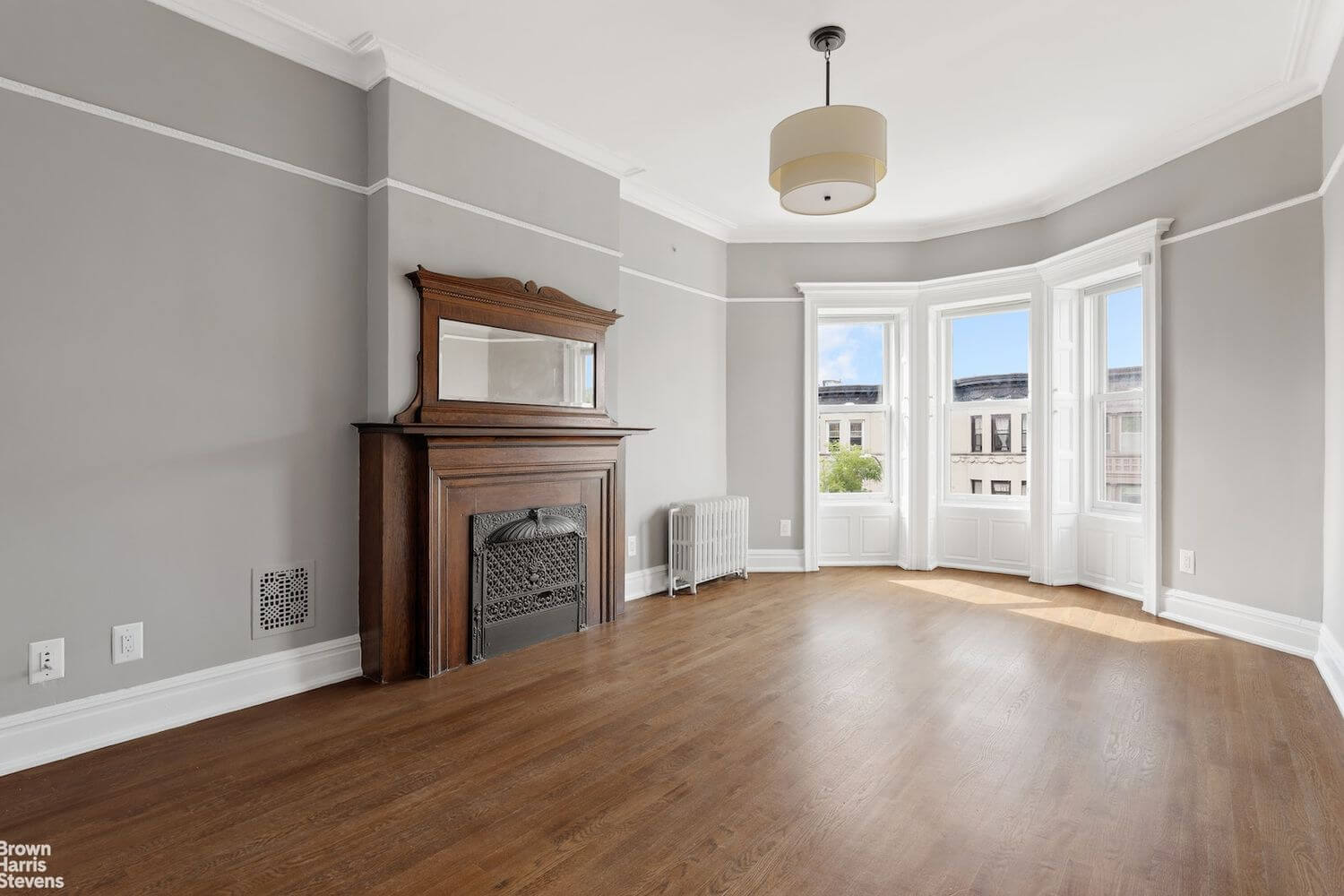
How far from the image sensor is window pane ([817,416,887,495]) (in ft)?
19.1

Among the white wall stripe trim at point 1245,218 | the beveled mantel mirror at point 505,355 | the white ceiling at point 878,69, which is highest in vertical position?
the white ceiling at point 878,69

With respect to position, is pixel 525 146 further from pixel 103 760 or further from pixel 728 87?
pixel 103 760

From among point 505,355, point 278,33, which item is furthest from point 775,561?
point 278,33

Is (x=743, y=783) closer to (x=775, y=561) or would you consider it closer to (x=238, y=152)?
(x=238, y=152)

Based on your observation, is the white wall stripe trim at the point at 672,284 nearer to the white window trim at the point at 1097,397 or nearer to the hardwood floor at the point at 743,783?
the hardwood floor at the point at 743,783

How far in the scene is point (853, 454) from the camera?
5848 millimetres

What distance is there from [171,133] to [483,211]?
134cm

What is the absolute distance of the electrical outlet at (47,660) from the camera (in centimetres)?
233

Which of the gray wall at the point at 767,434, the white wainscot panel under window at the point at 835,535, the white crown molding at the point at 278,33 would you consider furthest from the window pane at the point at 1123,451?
the white crown molding at the point at 278,33

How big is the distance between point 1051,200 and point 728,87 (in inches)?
119

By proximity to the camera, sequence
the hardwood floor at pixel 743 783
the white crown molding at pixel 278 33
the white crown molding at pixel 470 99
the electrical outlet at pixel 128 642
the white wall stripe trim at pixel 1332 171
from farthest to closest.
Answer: the white crown molding at pixel 470 99 < the white wall stripe trim at pixel 1332 171 < the white crown molding at pixel 278 33 < the electrical outlet at pixel 128 642 < the hardwood floor at pixel 743 783

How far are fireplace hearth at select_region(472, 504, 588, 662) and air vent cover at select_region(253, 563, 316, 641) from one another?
0.74 m

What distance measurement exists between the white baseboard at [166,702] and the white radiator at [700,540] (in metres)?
2.30

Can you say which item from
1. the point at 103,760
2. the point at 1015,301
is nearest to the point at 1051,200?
the point at 1015,301
